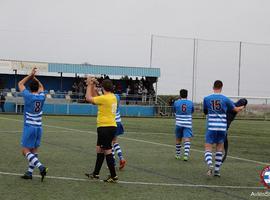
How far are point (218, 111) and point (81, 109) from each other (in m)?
34.0

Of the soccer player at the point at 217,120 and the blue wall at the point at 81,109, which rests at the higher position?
the soccer player at the point at 217,120

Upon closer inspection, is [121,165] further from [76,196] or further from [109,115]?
[76,196]

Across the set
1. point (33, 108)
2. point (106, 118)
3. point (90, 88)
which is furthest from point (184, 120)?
point (33, 108)

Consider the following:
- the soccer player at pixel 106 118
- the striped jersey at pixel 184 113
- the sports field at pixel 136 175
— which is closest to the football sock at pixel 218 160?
the sports field at pixel 136 175

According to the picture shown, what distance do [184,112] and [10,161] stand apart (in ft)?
16.0

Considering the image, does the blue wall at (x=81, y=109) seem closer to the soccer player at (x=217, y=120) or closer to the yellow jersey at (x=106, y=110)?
the soccer player at (x=217, y=120)

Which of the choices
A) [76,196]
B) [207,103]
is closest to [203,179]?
[207,103]

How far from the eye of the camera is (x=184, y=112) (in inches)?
581

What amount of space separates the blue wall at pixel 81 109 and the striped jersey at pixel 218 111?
3310 centimetres

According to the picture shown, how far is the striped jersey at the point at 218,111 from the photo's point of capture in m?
11.7

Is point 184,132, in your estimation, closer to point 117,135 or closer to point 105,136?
point 117,135

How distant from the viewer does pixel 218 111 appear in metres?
11.7

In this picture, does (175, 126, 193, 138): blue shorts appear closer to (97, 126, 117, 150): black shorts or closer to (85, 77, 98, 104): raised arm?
(97, 126, 117, 150): black shorts

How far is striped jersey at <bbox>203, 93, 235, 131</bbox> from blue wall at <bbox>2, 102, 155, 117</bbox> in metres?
33.1
